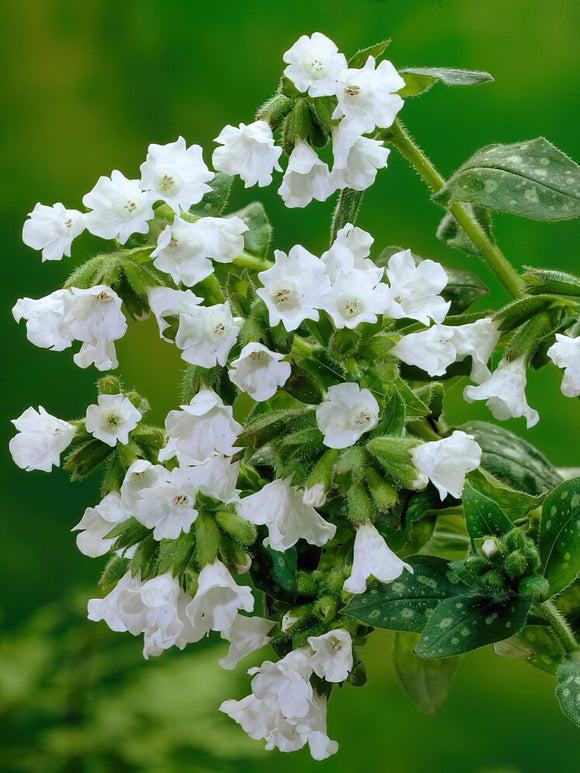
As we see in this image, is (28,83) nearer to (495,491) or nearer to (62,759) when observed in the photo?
(62,759)

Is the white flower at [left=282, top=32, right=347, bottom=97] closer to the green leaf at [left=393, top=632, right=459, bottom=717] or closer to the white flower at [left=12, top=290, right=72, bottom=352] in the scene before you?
the white flower at [left=12, top=290, right=72, bottom=352]

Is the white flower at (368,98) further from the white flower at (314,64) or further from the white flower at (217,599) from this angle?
the white flower at (217,599)

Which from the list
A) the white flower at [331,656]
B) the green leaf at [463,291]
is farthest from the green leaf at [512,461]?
the white flower at [331,656]

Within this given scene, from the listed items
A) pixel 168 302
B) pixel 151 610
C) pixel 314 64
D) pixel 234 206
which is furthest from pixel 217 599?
pixel 234 206

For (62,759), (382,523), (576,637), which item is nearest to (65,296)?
(382,523)

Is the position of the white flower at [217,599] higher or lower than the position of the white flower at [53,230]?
lower

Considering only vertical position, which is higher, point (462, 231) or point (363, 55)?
point (363, 55)

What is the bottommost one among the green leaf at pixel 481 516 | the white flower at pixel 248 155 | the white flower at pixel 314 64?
the green leaf at pixel 481 516

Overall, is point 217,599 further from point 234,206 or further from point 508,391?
point 234,206
